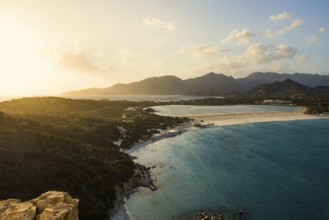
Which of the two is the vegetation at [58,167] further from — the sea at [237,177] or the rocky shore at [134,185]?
the sea at [237,177]

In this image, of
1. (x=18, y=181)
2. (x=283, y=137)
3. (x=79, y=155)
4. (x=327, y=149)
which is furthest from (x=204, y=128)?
(x=18, y=181)

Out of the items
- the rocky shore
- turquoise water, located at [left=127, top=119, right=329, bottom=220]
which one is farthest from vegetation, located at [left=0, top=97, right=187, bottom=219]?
turquoise water, located at [left=127, top=119, right=329, bottom=220]

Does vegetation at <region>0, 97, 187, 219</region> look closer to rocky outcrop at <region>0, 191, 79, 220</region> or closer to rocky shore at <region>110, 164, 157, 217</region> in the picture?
rocky shore at <region>110, 164, 157, 217</region>

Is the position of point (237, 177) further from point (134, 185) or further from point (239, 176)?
point (134, 185)

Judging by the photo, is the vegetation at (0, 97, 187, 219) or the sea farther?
the sea

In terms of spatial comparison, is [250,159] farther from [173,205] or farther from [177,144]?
[173,205]

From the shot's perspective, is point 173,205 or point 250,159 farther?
point 250,159
